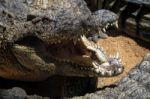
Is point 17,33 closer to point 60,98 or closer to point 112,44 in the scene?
point 60,98

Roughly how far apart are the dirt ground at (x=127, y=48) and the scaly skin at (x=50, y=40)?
0.70 m

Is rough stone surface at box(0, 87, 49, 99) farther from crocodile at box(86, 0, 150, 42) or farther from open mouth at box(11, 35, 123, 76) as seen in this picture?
crocodile at box(86, 0, 150, 42)

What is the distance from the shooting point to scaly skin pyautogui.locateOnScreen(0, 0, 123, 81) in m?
3.30

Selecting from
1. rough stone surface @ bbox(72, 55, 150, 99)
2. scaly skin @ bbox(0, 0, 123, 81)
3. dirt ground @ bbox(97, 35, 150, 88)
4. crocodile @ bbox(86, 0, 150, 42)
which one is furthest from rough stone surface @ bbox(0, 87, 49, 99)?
crocodile @ bbox(86, 0, 150, 42)

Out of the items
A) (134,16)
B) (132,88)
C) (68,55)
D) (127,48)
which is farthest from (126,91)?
(134,16)

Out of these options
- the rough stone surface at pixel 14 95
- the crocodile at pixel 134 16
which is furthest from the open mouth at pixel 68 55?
the crocodile at pixel 134 16

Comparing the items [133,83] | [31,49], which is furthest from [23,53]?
[133,83]

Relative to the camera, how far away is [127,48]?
4391mm

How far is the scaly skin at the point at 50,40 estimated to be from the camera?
330cm

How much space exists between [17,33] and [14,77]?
18.1 inches

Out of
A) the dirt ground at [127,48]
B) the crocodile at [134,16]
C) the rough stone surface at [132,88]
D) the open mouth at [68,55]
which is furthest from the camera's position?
the crocodile at [134,16]

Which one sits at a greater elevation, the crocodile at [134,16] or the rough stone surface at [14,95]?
the crocodile at [134,16]

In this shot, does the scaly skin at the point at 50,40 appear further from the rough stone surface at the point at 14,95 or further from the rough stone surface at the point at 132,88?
the rough stone surface at the point at 14,95

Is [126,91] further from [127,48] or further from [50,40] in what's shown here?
[127,48]
